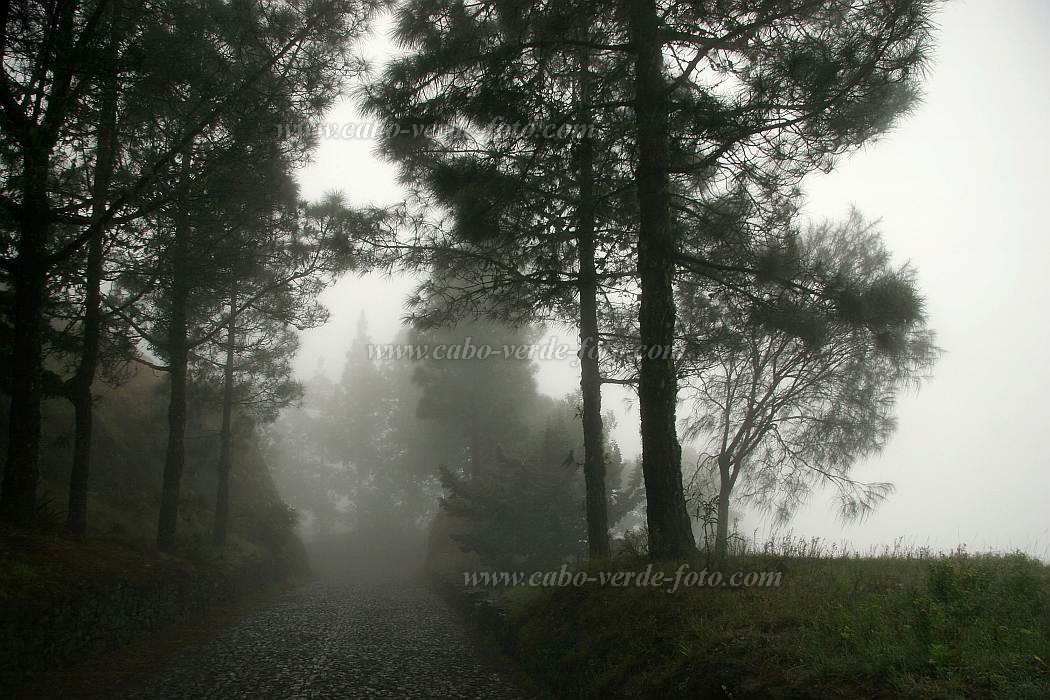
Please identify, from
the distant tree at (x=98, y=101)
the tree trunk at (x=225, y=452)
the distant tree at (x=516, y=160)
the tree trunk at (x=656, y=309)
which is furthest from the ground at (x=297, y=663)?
the tree trunk at (x=225, y=452)

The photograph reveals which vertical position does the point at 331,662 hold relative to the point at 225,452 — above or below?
below

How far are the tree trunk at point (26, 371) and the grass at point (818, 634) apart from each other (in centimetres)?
739

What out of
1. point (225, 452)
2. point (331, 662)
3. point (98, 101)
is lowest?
point (331, 662)

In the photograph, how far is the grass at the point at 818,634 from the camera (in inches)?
147

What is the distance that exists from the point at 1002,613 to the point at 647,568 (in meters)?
3.44

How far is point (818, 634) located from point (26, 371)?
408 inches

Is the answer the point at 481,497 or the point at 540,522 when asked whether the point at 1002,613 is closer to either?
the point at 540,522

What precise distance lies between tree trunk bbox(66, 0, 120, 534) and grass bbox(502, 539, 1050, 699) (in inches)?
324

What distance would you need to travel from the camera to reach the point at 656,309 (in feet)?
25.9

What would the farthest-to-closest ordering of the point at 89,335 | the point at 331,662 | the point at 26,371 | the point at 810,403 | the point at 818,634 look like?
1. the point at 810,403
2. the point at 89,335
3. the point at 26,371
4. the point at 331,662
5. the point at 818,634

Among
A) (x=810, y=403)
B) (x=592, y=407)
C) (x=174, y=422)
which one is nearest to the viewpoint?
(x=592, y=407)

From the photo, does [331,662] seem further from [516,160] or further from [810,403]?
[810,403]

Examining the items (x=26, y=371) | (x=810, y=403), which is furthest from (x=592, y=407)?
(x=26, y=371)

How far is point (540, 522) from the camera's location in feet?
55.3
